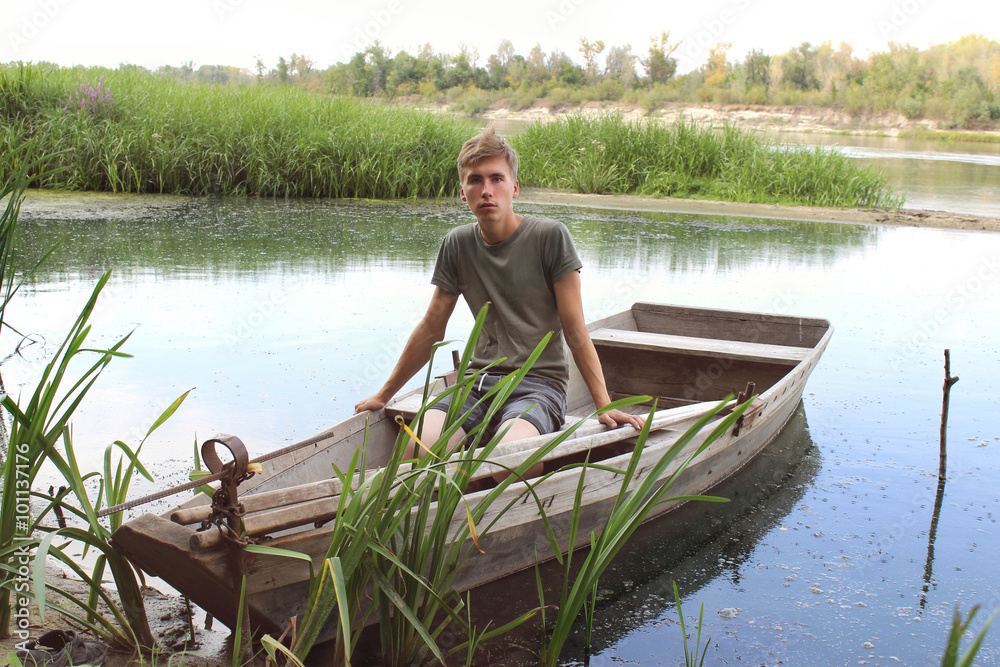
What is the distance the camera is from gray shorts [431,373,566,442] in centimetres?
275

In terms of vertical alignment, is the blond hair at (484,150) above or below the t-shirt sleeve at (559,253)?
above

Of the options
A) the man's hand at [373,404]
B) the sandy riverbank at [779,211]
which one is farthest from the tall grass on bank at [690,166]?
the man's hand at [373,404]

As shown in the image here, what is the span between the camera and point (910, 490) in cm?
343

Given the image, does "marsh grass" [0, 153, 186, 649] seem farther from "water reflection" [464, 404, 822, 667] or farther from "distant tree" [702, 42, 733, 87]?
"distant tree" [702, 42, 733, 87]

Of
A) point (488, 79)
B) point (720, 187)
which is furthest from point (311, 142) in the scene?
point (488, 79)

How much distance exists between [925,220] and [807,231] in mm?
2207

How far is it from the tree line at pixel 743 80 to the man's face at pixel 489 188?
33.0m

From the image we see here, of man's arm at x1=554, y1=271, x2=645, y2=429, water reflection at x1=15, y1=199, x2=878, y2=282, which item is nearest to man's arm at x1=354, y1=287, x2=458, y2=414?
man's arm at x1=554, y1=271, x2=645, y2=429

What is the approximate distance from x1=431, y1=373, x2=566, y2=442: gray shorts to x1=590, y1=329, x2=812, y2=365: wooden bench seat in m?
1.47

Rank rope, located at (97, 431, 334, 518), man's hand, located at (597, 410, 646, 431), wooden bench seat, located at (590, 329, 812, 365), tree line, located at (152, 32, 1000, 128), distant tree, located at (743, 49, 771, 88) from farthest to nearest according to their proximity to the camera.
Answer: distant tree, located at (743, 49, 771, 88)
tree line, located at (152, 32, 1000, 128)
wooden bench seat, located at (590, 329, 812, 365)
man's hand, located at (597, 410, 646, 431)
rope, located at (97, 431, 334, 518)

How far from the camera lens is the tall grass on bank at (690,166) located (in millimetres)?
12141

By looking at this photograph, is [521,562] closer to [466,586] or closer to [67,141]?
[466,586]

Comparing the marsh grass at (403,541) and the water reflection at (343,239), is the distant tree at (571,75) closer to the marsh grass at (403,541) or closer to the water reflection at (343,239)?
the water reflection at (343,239)

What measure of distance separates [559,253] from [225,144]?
31.8 feet
